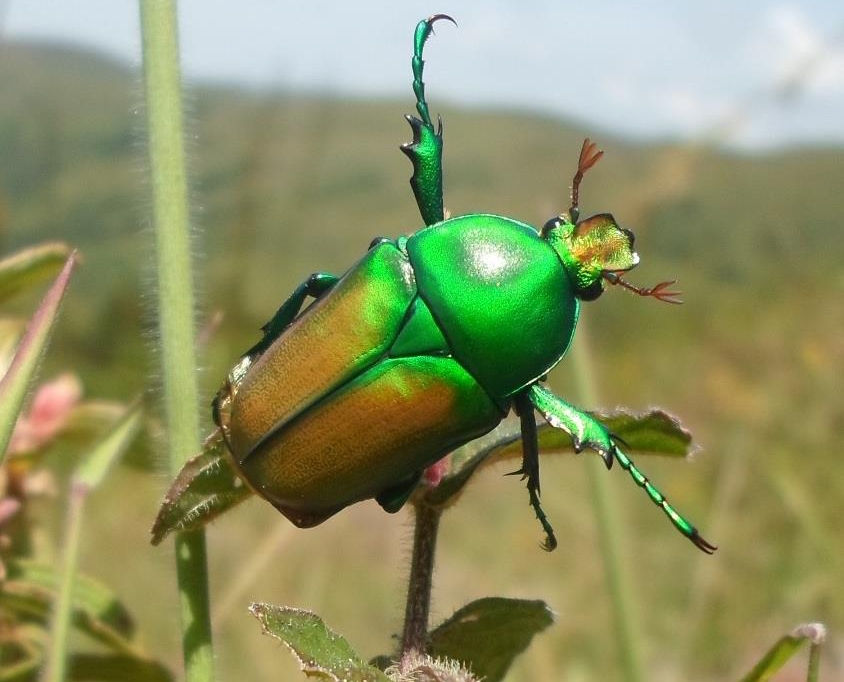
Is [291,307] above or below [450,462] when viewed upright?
above

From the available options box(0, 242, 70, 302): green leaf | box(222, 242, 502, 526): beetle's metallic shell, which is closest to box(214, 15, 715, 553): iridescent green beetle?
box(222, 242, 502, 526): beetle's metallic shell

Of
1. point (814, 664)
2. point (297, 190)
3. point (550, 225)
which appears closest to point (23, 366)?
point (550, 225)

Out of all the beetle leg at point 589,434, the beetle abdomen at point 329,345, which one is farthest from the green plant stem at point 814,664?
the beetle abdomen at point 329,345

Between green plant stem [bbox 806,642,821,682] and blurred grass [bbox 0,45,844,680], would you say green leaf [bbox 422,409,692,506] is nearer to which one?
blurred grass [bbox 0,45,844,680]

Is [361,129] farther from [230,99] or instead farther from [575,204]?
[575,204]

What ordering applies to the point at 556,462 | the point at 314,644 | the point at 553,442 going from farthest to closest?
1. the point at 556,462
2. the point at 553,442
3. the point at 314,644

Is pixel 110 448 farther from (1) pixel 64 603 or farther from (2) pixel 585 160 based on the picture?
(2) pixel 585 160

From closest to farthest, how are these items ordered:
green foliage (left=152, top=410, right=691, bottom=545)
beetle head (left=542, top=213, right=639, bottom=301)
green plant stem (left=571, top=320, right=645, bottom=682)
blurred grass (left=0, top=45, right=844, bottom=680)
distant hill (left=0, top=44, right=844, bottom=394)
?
1. green foliage (left=152, top=410, right=691, bottom=545)
2. beetle head (left=542, top=213, right=639, bottom=301)
3. green plant stem (left=571, top=320, right=645, bottom=682)
4. distant hill (left=0, top=44, right=844, bottom=394)
5. blurred grass (left=0, top=45, right=844, bottom=680)
